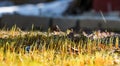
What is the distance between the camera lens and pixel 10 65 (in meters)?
4.87

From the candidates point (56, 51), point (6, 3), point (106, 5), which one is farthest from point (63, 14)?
point (56, 51)

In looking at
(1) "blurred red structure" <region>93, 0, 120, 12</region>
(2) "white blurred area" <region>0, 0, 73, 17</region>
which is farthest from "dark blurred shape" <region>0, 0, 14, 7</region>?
(1) "blurred red structure" <region>93, 0, 120, 12</region>

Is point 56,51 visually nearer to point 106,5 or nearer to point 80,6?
point 106,5

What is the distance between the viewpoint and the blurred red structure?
53.9 ft

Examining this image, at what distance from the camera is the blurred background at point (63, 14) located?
30.3 feet

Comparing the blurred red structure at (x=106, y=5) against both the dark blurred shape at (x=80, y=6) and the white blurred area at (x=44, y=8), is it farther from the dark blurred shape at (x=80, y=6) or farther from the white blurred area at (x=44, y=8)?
the white blurred area at (x=44, y=8)

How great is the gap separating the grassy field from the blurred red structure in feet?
33.1

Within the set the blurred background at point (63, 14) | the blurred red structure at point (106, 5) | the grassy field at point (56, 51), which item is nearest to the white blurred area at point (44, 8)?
the blurred background at point (63, 14)

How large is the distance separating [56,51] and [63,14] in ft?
41.2

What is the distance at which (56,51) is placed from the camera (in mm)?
Result: 5637

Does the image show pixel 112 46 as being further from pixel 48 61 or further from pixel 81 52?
pixel 48 61

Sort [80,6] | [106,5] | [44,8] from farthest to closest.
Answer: [44,8], [80,6], [106,5]

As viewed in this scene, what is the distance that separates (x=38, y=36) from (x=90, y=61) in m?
1.66

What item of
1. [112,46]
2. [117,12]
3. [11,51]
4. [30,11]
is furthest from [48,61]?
[30,11]
